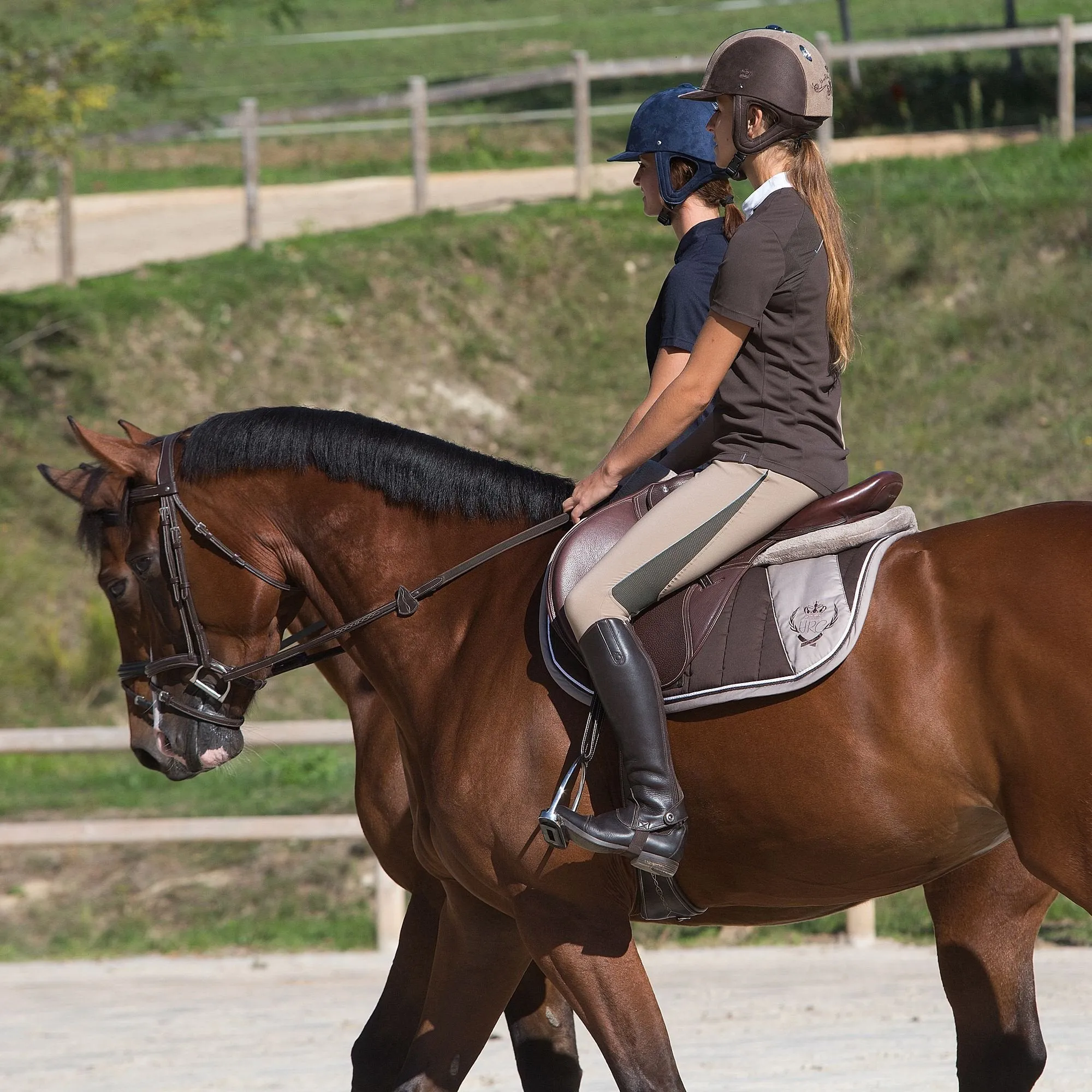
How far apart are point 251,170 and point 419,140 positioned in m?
1.86

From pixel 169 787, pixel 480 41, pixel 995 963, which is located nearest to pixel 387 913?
pixel 169 787

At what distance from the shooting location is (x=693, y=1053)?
19.6 feet

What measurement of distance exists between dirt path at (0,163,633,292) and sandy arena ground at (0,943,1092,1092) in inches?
371

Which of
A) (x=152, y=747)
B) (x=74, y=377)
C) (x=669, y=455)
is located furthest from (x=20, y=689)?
(x=669, y=455)

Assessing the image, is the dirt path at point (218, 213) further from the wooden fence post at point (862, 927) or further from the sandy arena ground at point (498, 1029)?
the wooden fence post at point (862, 927)

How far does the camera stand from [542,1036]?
14.8ft

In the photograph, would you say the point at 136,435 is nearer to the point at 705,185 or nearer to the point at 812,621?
the point at 705,185

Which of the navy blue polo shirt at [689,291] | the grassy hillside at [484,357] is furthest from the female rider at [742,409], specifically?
the grassy hillside at [484,357]

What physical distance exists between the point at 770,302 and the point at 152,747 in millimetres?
2044

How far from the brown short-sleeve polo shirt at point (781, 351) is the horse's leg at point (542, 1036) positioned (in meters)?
1.80

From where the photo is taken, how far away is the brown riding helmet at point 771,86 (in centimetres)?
353

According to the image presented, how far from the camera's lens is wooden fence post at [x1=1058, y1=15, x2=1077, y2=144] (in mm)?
15977

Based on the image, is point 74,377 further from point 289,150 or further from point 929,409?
point 289,150

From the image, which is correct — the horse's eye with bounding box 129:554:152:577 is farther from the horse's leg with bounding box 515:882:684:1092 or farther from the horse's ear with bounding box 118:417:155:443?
the horse's leg with bounding box 515:882:684:1092
